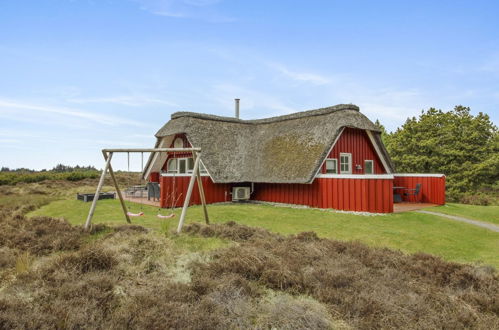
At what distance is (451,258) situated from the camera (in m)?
7.23

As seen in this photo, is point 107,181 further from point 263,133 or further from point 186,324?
point 186,324

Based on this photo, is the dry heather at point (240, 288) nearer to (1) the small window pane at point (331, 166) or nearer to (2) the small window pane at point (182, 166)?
(1) the small window pane at point (331, 166)

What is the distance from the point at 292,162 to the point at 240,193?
12.0 ft

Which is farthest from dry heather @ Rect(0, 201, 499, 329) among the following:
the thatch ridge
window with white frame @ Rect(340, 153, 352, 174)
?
the thatch ridge

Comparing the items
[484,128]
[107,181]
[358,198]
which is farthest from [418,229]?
A: [107,181]

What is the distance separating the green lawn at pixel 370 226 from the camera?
26.6 ft

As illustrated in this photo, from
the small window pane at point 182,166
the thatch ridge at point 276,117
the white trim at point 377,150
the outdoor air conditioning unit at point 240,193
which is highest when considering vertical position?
the thatch ridge at point 276,117

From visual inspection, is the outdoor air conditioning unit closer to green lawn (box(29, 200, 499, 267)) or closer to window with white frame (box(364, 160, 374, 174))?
green lawn (box(29, 200, 499, 267))

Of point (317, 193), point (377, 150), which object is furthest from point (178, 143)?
point (377, 150)

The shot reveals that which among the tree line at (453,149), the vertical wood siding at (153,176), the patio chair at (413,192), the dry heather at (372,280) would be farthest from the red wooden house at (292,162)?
the tree line at (453,149)

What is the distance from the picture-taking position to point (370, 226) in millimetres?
10484

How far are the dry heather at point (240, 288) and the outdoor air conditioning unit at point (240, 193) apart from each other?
9.87 m

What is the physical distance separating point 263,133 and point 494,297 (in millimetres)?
14837

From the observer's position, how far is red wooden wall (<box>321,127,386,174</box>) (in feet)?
50.8
